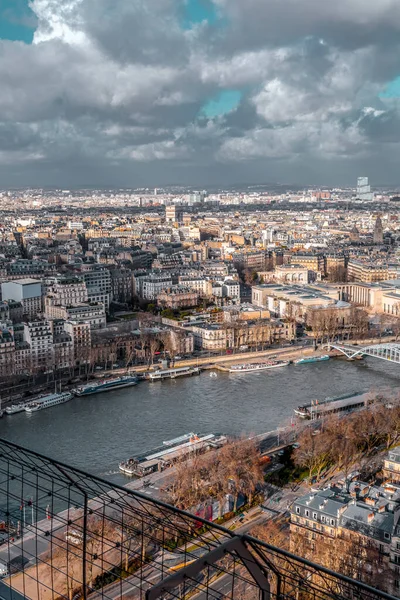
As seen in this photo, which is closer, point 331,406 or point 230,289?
point 331,406

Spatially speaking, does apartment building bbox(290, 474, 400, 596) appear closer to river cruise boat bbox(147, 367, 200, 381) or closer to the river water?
the river water

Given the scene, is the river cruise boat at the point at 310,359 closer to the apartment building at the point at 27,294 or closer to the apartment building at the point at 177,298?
the apartment building at the point at 177,298

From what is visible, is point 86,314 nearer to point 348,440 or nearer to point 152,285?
point 152,285

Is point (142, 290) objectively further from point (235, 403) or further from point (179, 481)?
point (179, 481)

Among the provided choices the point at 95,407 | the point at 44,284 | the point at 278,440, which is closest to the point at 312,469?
the point at 278,440

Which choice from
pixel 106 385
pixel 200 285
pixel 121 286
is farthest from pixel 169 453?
pixel 121 286

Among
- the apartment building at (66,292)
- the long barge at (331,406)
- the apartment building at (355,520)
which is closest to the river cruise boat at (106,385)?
the long barge at (331,406)
